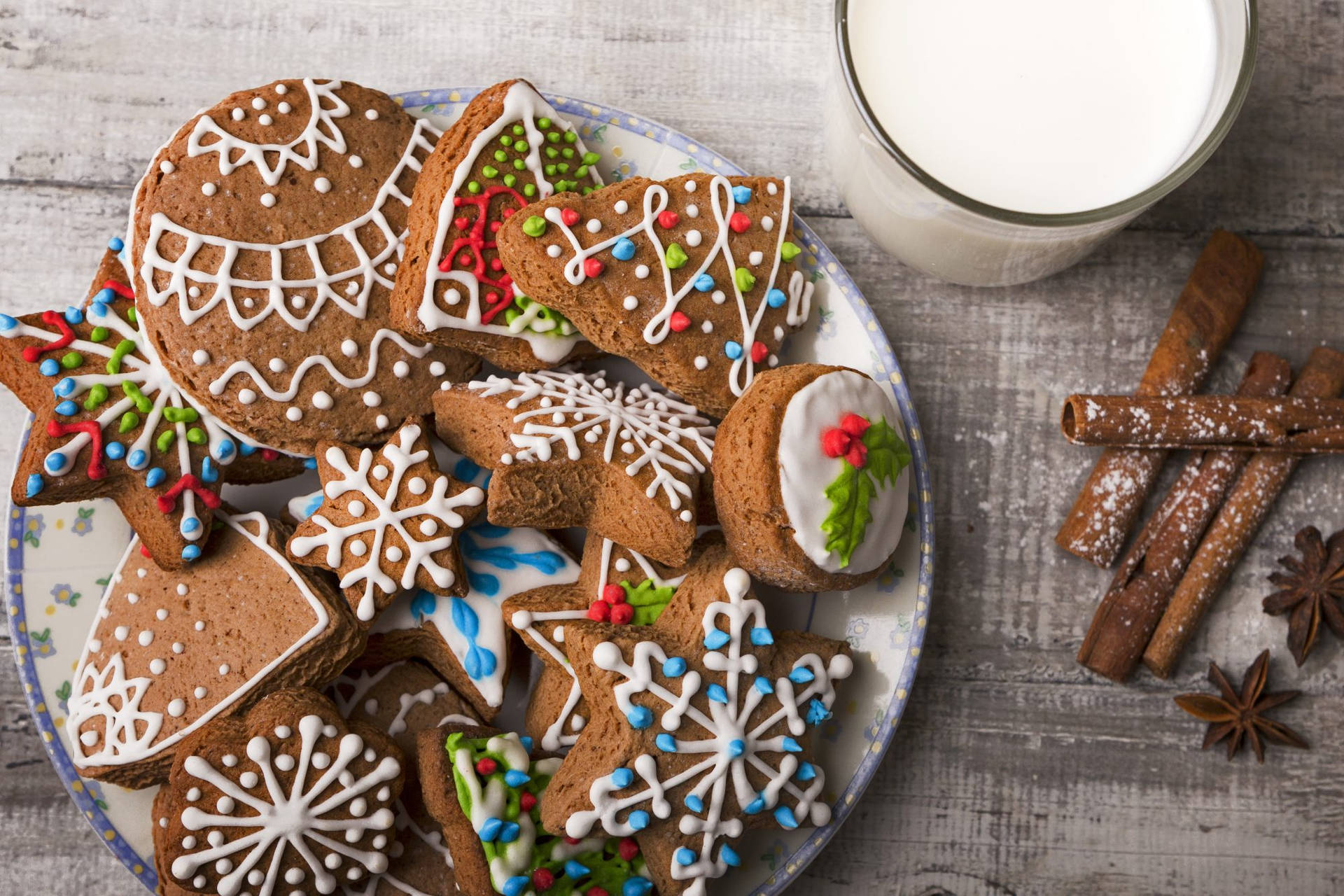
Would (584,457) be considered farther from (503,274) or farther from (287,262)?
(287,262)

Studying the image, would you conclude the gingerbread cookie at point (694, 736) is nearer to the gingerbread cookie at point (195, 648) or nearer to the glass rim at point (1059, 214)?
the gingerbread cookie at point (195, 648)

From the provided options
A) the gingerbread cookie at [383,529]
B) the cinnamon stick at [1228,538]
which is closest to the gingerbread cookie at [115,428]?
the gingerbread cookie at [383,529]

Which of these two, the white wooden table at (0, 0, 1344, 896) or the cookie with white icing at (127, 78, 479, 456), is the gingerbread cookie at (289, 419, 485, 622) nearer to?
the cookie with white icing at (127, 78, 479, 456)

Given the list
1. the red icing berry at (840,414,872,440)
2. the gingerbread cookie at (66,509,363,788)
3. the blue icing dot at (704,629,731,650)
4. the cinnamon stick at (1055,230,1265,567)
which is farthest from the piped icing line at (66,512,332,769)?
the cinnamon stick at (1055,230,1265,567)

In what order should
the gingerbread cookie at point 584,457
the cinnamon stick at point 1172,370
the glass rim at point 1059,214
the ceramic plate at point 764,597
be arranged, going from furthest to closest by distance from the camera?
the cinnamon stick at point 1172,370 < the ceramic plate at point 764,597 < the gingerbread cookie at point 584,457 < the glass rim at point 1059,214

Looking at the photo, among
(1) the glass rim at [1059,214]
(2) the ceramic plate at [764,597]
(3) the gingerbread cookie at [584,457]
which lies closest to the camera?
(1) the glass rim at [1059,214]

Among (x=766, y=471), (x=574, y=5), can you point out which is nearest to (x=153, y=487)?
(x=766, y=471)

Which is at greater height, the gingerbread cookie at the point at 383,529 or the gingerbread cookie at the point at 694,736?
the gingerbread cookie at the point at 383,529

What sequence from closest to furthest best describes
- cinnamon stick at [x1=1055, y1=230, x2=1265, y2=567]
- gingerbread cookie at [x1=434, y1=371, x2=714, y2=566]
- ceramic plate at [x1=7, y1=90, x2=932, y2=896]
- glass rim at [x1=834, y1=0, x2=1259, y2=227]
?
1. glass rim at [x1=834, y1=0, x2=1259, y2=227]
2. gingerbread cookie at [x1=434, y1=371, x2=714, y2=566]
3. ceramic plate at [x1=7, y1=90, x2=932, y2=896]
4. cinnamon stick at [x1=1055, y1=230, x2=1265, y2=567]
